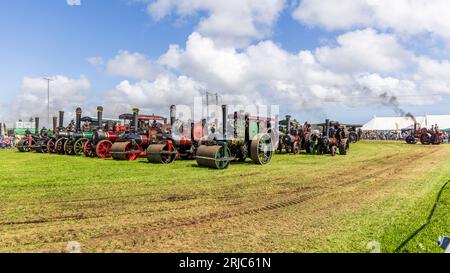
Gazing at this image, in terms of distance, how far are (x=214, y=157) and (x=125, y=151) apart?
5700mm

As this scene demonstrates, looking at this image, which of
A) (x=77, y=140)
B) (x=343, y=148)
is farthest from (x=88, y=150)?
(x=343, y=148)

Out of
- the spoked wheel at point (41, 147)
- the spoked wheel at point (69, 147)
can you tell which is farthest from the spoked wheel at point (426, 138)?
the spoked wheel at point (41, 147)

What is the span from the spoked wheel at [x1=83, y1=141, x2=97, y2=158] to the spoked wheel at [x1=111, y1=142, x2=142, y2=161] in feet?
11.5

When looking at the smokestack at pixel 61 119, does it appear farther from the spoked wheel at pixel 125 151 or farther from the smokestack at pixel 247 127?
the smokestack at pixel 247 127

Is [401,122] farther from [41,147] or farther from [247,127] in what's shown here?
[41,147]

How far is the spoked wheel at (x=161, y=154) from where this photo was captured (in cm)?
1466

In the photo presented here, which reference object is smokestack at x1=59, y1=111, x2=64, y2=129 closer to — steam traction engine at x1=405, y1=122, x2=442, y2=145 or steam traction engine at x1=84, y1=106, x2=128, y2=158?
steam traction engine at x1=84, y1=106, x2=128, y2=158

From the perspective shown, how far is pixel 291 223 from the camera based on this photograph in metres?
5.49

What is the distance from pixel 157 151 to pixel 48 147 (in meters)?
11.7

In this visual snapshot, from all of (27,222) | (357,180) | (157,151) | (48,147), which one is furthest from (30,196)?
(48,147)

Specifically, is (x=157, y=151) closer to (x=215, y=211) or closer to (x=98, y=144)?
(x=98, y=144)

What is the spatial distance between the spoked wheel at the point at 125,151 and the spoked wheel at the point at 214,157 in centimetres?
461

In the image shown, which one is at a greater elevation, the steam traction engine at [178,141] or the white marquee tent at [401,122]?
the white marquee tent at [401,122]
